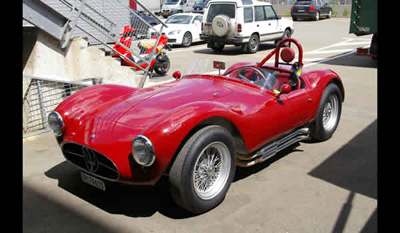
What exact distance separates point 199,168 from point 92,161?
101cm

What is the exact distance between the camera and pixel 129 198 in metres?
3.91

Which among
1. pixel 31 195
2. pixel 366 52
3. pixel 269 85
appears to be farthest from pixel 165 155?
pixel 366 52

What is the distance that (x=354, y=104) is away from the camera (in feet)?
24.7

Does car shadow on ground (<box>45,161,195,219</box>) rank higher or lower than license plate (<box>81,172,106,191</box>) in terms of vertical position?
lower

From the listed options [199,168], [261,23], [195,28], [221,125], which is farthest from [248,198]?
[195,28]

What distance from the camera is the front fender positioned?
Answer: 326 cm

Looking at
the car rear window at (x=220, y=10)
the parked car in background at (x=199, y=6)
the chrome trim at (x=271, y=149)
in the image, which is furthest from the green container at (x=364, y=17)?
the parked car in background at (x=199, y=6)

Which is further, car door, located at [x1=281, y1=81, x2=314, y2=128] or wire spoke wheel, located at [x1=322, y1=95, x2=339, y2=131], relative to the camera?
wire spoke wheel, located at [x1=322, y1=95, x2=339, y2=131]

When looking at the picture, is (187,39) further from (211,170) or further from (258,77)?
(211,170)

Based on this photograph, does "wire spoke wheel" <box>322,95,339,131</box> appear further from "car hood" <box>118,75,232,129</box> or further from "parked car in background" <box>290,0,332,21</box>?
"parked car in background" <box>290,0,332,21</box>

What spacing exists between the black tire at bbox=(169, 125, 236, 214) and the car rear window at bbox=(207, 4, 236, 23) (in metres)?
11.0

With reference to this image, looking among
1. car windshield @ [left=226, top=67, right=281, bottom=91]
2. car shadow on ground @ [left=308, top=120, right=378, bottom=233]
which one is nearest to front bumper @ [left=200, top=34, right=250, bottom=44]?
car shadow on ground @ [left=308, top=120, right=378, bottom=233]

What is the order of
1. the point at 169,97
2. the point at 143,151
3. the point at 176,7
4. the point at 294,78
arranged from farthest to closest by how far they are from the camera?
the point at 176,7 → the point at 294,78 → the point at 169,97 → the point at 143,151
